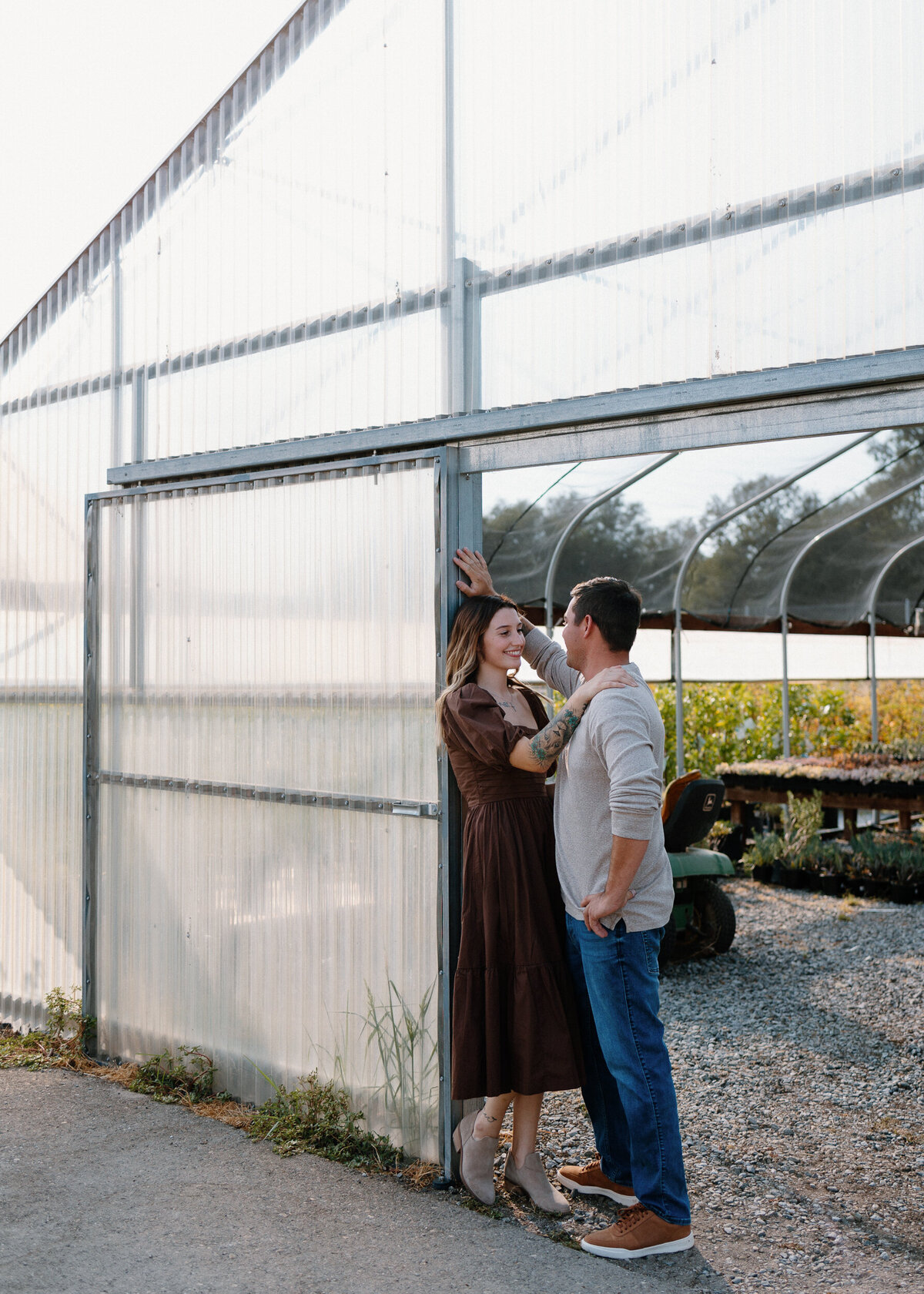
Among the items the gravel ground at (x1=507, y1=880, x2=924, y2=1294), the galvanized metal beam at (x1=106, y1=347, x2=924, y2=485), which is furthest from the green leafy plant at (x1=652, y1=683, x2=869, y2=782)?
the galvanized metal beam at (x1=106, y1=347, x2=924, y2=485)

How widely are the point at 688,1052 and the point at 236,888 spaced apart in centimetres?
217

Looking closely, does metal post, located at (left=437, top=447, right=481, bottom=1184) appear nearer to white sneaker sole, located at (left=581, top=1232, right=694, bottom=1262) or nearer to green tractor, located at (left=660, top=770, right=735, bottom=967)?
white sneaker sole, located at (left=581, top=1232, right=694, bottom=1262)

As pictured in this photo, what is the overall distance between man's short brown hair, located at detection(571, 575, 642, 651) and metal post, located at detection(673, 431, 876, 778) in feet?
15.2

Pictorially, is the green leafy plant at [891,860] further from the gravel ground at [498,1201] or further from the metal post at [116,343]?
the metal post at [116,343]

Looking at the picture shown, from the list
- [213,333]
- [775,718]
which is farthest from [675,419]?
[775,718]

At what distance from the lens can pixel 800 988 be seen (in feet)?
20.5

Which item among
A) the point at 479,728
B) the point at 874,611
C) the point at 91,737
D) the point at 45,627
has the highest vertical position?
the point at 874,611

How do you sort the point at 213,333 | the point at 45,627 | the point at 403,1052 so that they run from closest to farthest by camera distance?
the point at 403,1052
the point at 213,333
the point at 45,627

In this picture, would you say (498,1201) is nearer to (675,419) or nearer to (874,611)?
(675,419)

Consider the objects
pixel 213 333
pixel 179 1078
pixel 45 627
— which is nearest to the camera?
pixel 179 1078

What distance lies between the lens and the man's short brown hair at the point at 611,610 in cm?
346

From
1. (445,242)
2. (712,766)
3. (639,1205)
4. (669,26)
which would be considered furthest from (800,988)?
(712,766)

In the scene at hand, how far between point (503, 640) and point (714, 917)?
3736 millimetres

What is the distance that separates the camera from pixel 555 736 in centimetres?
341
